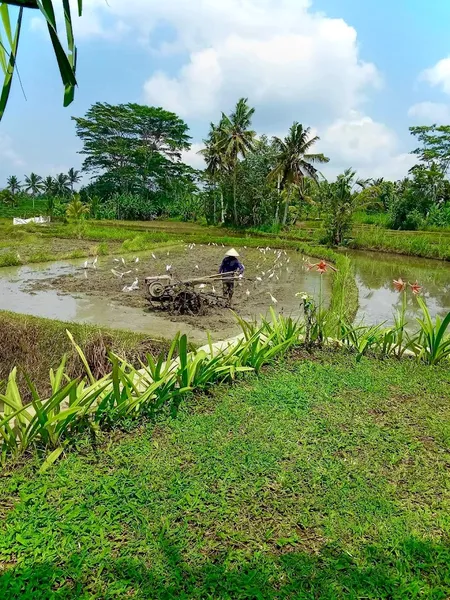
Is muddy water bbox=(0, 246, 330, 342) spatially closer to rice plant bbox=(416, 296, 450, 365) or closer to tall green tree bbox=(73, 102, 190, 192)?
rice plant bbox=(416, 296, 450, 365)

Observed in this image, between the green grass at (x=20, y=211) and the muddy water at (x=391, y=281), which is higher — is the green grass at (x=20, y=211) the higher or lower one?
the higher one

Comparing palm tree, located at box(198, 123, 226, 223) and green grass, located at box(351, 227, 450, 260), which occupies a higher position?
palm tree, located at box(198, 123, 226, 223)

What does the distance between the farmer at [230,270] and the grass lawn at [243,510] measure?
5305 millimetres

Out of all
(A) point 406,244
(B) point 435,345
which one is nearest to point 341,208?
(A) point 406,244

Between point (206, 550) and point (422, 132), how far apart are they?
33254 millimetres

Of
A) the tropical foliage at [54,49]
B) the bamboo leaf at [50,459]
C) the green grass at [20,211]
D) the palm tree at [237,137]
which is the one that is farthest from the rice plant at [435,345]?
the green grass at [20,211]

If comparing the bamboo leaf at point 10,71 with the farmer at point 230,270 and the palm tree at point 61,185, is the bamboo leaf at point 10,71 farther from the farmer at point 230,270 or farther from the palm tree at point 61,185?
the palm tree at point 61,185

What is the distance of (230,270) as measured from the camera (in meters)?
8.90

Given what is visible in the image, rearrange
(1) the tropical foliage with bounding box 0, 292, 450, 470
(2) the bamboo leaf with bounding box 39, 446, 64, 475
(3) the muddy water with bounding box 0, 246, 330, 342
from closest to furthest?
(2) the bamboo leaf with bounding box 39, 446, 64, 475 → (1) the tropical foliage with bounding box 0, 292, 450, 470 → (3) the muddy water with bounding box 0, 246, 330, 342

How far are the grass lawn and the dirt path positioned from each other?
384cm

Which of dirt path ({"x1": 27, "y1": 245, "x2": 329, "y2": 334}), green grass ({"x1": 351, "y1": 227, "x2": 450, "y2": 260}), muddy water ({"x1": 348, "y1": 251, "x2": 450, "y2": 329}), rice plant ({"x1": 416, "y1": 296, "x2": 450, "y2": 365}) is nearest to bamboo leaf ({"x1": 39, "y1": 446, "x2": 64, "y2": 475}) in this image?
rice plant ({"x1": 416, "y1": 296, "x2": 450, "y2": 365})

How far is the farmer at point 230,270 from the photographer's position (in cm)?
844

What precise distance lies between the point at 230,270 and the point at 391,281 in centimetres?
694

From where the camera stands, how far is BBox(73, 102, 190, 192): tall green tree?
40.4m
